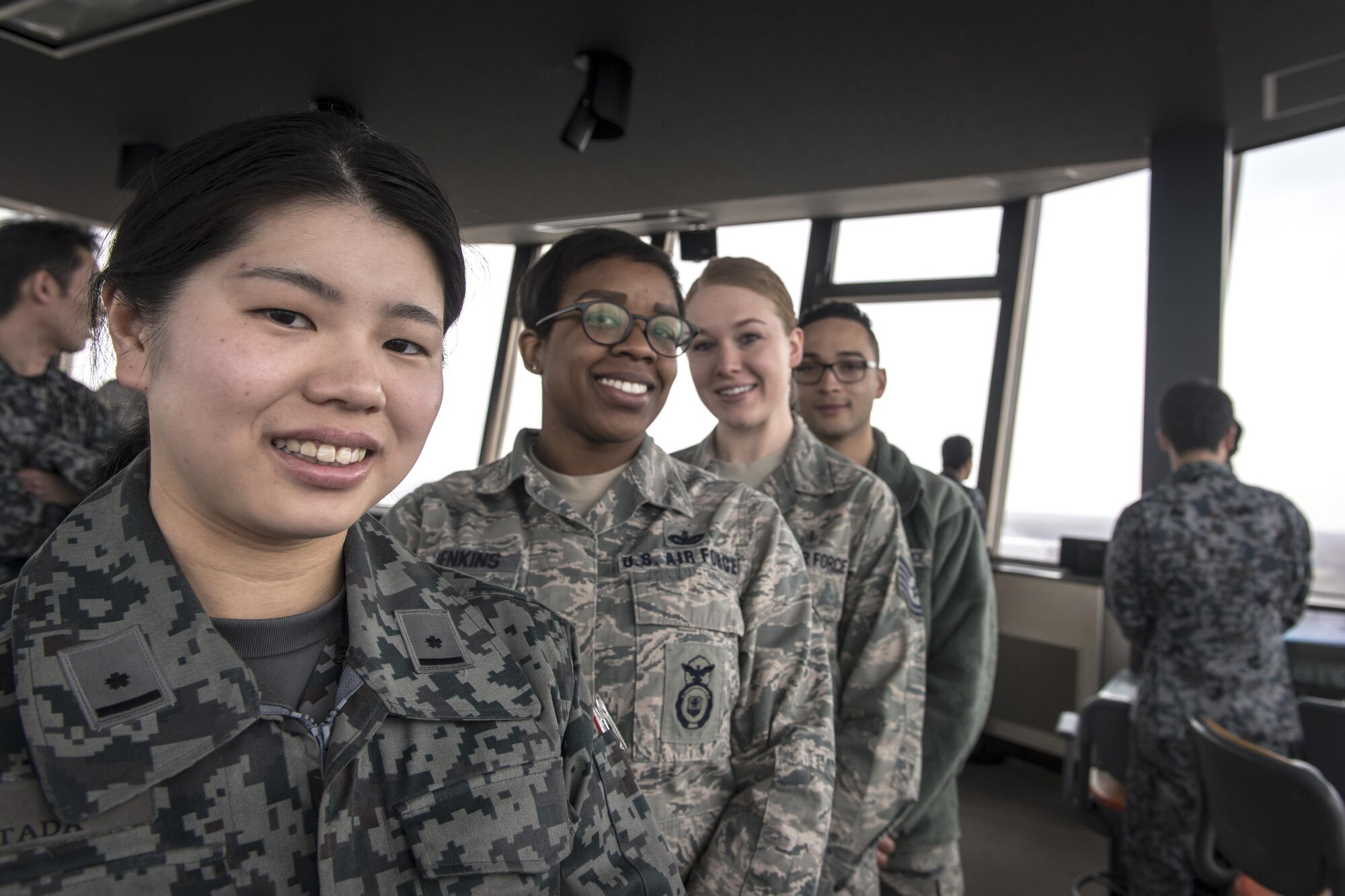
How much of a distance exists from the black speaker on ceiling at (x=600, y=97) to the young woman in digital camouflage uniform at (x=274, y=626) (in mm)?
2853

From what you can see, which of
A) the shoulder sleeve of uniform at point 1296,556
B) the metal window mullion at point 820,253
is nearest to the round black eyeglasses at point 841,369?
the shoulder sleeve of uniform at point 1296,556

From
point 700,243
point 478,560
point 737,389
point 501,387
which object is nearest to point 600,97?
point 700,243

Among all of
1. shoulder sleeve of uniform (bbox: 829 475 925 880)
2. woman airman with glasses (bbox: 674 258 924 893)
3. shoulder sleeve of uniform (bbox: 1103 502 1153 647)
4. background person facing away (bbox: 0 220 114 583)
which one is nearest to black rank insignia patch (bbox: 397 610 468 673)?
woman airman with glasses (bbox: 674 258 924 893)

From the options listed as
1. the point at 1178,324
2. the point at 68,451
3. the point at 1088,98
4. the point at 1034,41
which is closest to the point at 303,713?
the point at 68,451

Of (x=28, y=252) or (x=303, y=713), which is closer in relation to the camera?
(x=303, y=713)

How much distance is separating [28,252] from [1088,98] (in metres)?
3.79

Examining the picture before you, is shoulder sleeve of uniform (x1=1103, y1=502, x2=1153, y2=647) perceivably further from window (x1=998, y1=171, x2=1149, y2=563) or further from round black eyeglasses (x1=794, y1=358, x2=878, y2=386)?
window (x1=998, y1=171, x2=1149, y2=563)

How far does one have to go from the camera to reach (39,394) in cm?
201

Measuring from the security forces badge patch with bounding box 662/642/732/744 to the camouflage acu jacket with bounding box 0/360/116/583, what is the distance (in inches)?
54.8

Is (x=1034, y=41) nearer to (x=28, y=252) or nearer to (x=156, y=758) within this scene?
(x=28, y=252)

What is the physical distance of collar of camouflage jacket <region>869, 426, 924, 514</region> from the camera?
1835 millimetres

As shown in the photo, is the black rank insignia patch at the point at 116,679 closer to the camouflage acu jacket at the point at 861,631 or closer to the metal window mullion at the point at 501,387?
the camouflage acu jacket at the point at 861,631

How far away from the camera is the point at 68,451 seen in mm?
1942

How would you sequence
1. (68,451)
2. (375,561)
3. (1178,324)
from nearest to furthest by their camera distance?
1. (375,561)
2. (68,451)
3. (1178,324)
